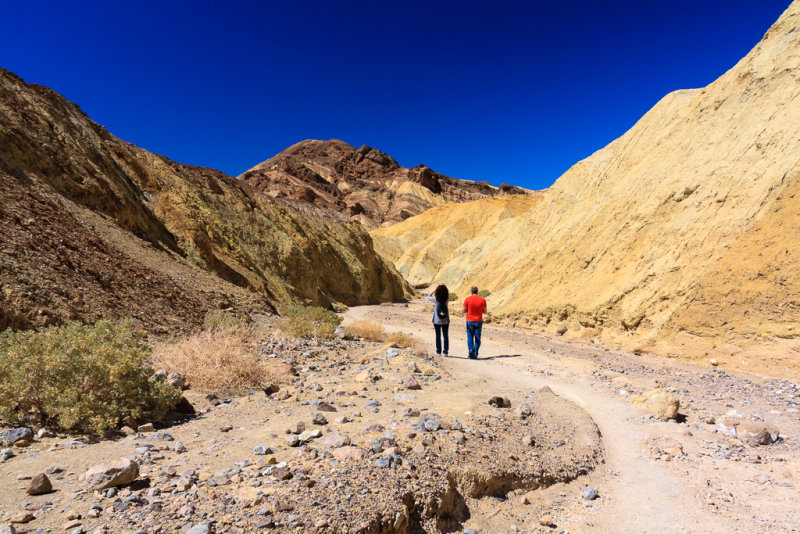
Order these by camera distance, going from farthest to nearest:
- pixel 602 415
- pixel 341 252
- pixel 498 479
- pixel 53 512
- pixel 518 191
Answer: pixel 518 191
pixel 341 252
pixel 602 415
pixel 498 479
pixel 53 512

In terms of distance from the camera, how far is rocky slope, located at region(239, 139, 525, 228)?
100975mm

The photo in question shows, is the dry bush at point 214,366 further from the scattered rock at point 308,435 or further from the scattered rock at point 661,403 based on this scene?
the scattered rock at point 661,403

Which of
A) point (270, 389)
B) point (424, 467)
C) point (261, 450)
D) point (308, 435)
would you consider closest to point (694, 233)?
point (424, 467)

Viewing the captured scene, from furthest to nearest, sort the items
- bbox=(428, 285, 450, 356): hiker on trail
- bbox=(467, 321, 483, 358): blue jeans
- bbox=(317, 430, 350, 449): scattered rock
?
bbox=(428, 285, 450, 356): hiker on trail → bbox=(467, 321, 483, 358): blue jeans → bbox=(317, 430, 350, 449): scattered rock

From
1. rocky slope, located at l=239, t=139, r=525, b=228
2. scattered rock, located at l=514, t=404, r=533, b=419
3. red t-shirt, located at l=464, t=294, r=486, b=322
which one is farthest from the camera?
rocky slope, located at l=239, t=139, r=525, b=228

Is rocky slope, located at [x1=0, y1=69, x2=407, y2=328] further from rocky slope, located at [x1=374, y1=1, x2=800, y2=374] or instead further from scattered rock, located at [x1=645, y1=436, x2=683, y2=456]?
rocky slope, located at [x1=374, y1=1, x2=800, y2=374]

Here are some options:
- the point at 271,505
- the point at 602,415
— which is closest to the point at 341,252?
the point at 602,415

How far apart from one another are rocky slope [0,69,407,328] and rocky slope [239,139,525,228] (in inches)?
2647

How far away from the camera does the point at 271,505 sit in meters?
2.68

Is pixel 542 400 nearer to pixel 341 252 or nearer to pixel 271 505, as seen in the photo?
pixel 271 505

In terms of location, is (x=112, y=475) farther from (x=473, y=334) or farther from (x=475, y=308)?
(x=473, y=334)

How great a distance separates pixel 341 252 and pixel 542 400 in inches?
1162

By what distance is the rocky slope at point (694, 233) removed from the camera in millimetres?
9680

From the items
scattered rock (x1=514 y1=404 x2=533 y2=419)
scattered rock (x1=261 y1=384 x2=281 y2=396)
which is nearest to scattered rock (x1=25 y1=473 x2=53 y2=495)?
scattered rock (x1=261 y1=384 x2=281 y2=396)
